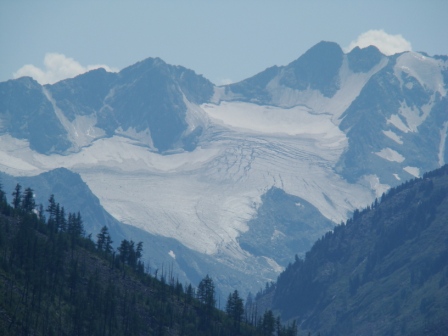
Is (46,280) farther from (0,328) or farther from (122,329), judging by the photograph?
(0,328)

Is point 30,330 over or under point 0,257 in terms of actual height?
under

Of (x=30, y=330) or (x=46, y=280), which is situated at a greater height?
(x=46, y=280)

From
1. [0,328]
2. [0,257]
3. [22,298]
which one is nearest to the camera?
[0,328]

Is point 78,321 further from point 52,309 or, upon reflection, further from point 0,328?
point 0,328

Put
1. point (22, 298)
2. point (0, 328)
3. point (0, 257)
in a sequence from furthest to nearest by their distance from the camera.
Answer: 1. point (0, 257)
2. point (22, 298)
3. point (0, 328)

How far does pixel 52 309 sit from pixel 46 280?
36.6ft

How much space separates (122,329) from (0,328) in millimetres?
37704

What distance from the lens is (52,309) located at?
18812 cm

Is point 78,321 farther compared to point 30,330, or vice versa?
point 78,321

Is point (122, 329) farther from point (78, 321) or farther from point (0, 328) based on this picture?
point (0, 328)

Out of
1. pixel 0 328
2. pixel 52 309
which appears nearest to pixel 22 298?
pixel 52 309

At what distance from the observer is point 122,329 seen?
651ft

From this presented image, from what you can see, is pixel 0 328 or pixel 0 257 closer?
pixel 0 328

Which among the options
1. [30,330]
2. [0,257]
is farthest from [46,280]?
[30,330]
